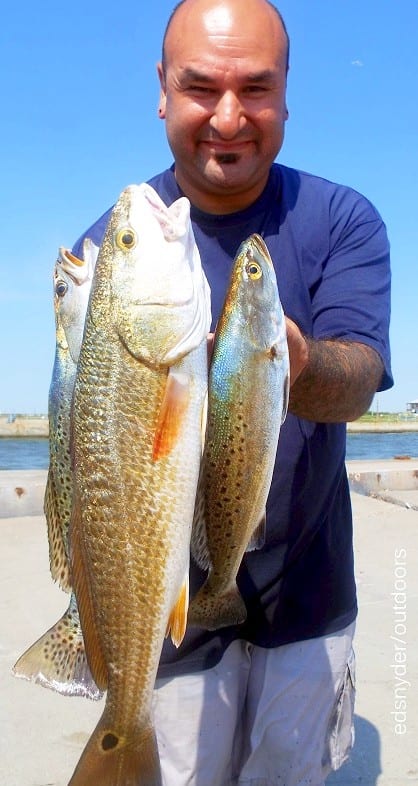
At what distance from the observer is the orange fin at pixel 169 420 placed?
2.08 metres

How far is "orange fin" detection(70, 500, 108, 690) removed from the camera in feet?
7.14

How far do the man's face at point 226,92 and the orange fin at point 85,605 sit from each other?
1396 millimetres

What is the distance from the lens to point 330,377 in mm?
2262

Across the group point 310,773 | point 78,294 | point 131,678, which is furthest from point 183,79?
point 310,773

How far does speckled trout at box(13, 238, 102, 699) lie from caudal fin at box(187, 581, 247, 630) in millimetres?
476

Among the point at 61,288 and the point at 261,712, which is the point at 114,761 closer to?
the point at 261,712

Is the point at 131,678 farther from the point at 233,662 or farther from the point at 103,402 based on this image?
the point at 233,662

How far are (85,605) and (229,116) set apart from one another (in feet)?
5.58

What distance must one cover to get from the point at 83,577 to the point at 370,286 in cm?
143

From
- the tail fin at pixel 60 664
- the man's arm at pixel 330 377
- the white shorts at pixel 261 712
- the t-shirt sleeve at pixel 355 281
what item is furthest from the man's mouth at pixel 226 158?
the white shorts at pixel 261 712

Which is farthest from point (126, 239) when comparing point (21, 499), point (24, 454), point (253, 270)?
point (24, 454)

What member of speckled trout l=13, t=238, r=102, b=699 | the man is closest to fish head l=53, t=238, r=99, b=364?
speckled trout l=13, t=238, r=102, b=699

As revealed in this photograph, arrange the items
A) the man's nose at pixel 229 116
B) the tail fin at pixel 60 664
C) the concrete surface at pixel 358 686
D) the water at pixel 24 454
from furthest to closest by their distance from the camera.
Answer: the water at pixel 24 454
the concrete surface at pixel 358 686
the man's nose at pixel 229 116
the tail fin at pixel 60 664

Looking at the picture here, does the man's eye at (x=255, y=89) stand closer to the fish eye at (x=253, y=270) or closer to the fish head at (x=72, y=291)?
the fish head at (x=72, y=291)
